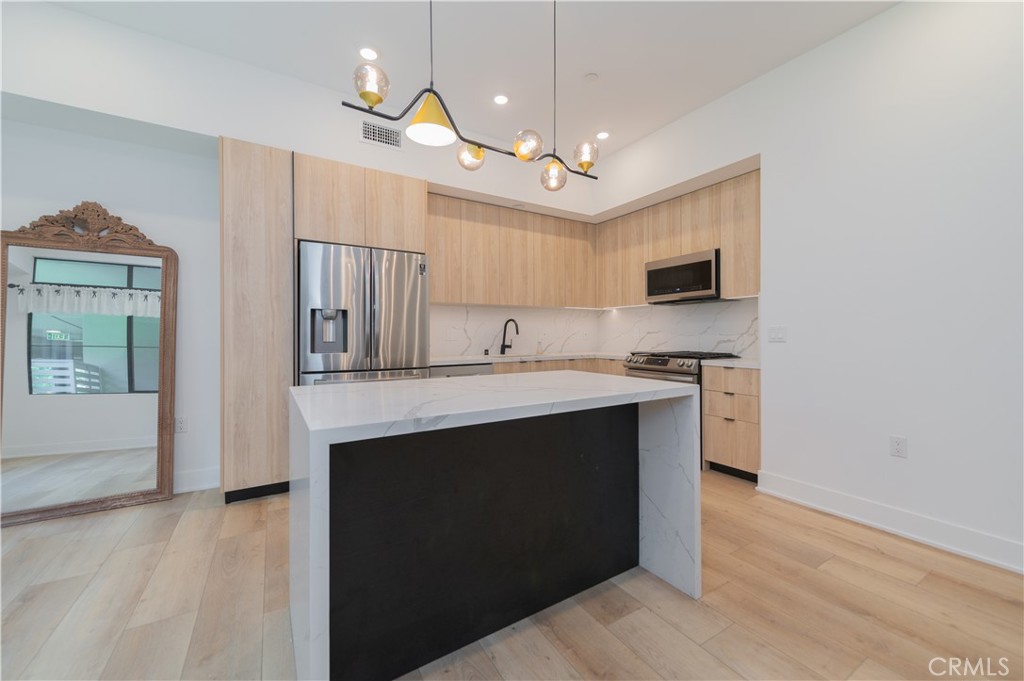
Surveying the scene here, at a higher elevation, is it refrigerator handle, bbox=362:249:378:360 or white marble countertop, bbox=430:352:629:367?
refrigerator handle, bbox=362:249:378:360

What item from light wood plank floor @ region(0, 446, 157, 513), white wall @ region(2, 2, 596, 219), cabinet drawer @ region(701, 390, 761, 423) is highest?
white wall @ region(2, 2, 596, 219)

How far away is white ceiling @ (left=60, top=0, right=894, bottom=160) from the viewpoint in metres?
2.34

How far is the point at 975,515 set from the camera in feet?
6.75

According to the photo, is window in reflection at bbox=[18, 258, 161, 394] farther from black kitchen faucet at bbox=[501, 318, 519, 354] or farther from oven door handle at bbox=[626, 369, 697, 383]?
oven door handle at bbox=[626, 369, 697, 383]

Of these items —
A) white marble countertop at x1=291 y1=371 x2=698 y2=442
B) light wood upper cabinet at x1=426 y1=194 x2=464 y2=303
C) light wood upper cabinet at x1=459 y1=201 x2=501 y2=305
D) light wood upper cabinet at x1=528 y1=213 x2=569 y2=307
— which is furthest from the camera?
light wood upper cabinet at x1=528 y1=213 x2=569 y2=307

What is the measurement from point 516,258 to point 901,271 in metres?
2.95

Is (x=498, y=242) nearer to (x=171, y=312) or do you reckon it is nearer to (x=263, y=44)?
(x=263, y=44)

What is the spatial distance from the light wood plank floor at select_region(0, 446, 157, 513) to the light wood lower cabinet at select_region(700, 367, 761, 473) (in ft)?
13.6

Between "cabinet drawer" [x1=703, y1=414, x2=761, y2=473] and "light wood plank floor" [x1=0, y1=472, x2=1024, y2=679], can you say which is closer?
"light wood plank floor" [x1=0, y1=472, x2=1024, y2=679]

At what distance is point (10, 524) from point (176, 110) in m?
2.68

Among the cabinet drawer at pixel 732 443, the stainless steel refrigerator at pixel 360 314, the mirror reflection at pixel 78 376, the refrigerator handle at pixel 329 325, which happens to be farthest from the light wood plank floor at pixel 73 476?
the cabinet drawer at pixel 732 443

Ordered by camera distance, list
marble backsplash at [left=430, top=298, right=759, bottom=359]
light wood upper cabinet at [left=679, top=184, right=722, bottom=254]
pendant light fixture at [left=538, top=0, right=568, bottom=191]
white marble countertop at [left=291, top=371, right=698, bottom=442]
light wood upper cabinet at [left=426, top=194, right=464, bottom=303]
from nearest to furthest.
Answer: white marble countertop at [left=291, top=371, right=698, bottom=442]
pendant light fixture at [left=538, top=0, right=568, bottom=191]
light wood upper cabinet at [left=679, top=184, right=722, bottom=254]
marble backsplash at [left=430, top=298, right=759, bottom=359]
light wood upper cabinet at [left=426, top=194, right=464, bottom=303]

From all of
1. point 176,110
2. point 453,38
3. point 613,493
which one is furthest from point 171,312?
point 613,493

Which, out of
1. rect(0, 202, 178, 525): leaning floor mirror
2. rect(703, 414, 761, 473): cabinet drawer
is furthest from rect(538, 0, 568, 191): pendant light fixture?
A: rect(0, 202, 178, 525): leaning floor mirror
